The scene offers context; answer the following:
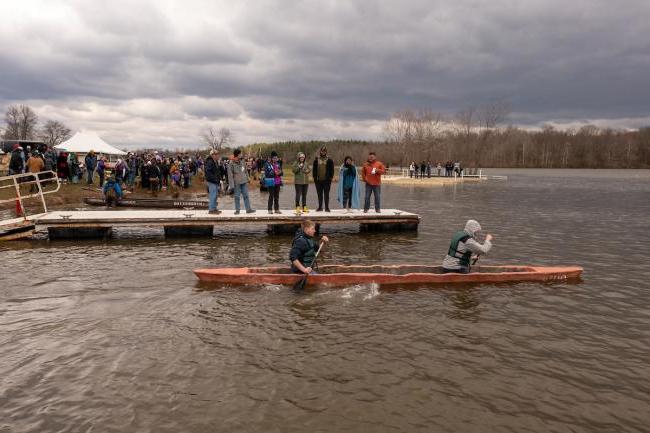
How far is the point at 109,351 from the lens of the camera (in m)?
7.00

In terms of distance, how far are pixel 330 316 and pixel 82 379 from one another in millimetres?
4229

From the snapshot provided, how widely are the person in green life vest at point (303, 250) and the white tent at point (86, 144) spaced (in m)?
27.7

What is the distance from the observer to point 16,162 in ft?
71.3

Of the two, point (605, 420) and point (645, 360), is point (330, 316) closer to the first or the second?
point (605, 420)

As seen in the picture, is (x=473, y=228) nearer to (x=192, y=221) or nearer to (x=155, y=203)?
(x=192, y=221)

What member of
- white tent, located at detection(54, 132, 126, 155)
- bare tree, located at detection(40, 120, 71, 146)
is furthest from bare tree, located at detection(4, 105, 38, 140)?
white tent, located at detection(54, 132, 126, 155)

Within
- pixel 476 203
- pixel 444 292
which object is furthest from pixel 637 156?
pixel 444 292

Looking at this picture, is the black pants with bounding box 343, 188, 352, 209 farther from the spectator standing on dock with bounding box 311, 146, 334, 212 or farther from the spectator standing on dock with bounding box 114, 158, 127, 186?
the spectator standing on dock with bounding box 114, 158, 127, 186

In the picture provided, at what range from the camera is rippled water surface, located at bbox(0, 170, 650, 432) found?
17.8 ft

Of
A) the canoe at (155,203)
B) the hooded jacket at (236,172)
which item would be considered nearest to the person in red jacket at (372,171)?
the hooded jacket at (236,172)

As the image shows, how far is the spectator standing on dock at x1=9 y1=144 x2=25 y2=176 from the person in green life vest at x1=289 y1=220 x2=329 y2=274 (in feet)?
60.3

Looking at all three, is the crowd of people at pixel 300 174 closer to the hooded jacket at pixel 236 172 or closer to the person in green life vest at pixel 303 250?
the hooded jacket at pixel 236 172

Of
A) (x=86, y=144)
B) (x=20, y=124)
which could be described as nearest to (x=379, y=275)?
(x=86, y=144)

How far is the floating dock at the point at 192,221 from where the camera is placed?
15.7 meters
